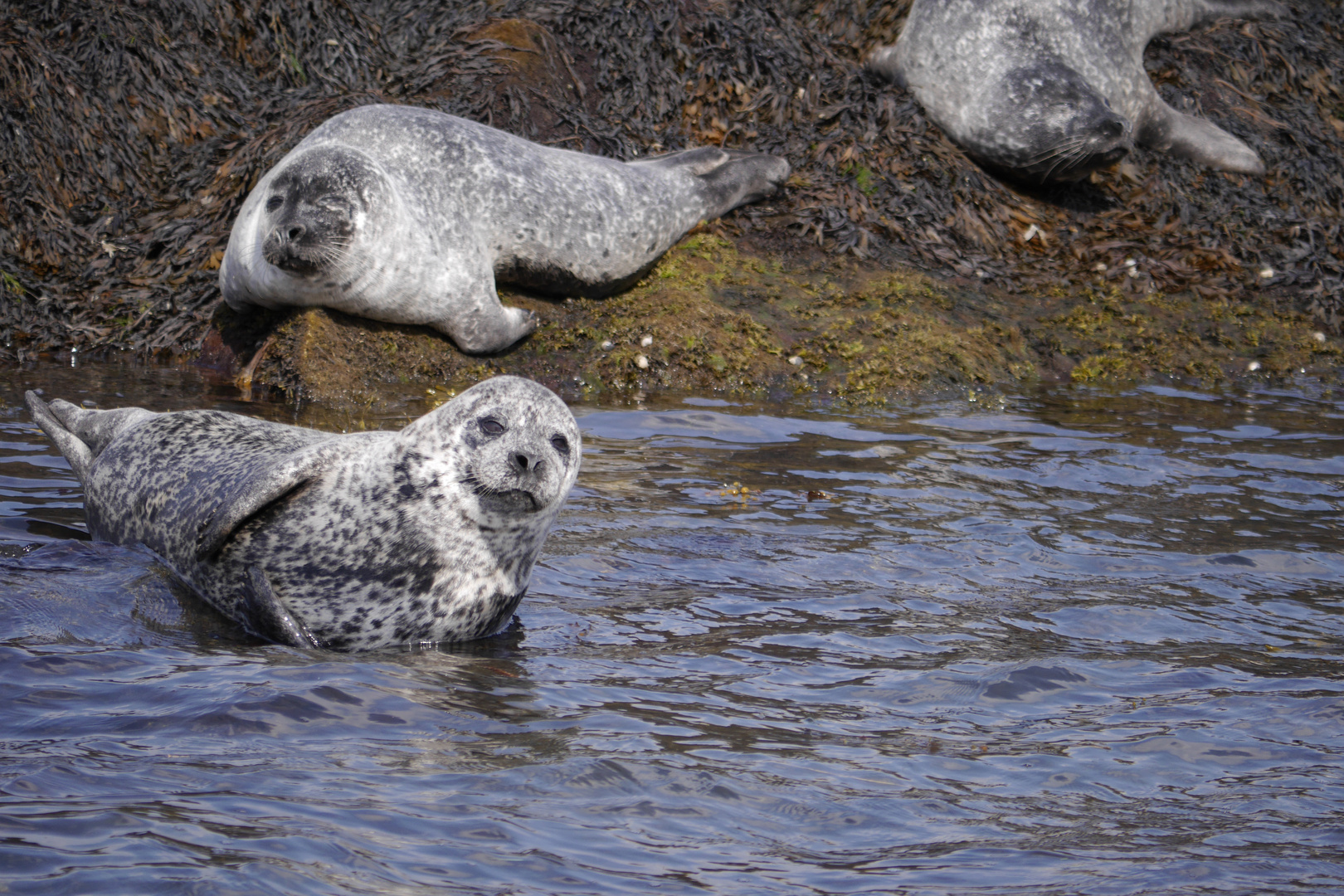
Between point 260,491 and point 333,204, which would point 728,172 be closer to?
point 333,204

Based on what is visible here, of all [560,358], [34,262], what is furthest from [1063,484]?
[34,262]

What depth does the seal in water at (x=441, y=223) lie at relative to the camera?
712 centimetres

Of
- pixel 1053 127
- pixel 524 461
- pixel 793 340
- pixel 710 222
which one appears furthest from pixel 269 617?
pixel 1053 127

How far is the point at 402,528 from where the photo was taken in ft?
13.1

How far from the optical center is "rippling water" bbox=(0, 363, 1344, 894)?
2.55m

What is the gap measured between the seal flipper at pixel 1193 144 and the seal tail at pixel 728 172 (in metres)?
3.11

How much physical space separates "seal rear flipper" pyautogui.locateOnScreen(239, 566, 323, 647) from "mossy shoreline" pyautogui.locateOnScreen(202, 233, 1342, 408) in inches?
122

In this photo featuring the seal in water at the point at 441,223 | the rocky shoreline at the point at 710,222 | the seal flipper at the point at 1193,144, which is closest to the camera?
the seal in water at the point at 441,223

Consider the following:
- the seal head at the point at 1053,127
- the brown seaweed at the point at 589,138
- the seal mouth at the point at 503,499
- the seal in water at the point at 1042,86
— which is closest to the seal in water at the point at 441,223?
the brown seaweed at the point at 589,138

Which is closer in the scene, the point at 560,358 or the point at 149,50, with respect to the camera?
the point at 560,358

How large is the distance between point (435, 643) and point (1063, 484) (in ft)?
10.5

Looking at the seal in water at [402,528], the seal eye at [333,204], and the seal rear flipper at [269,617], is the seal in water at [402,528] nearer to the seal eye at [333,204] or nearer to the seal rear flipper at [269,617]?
the seal rear flipper at [269,617]

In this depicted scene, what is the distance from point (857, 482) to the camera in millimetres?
5969

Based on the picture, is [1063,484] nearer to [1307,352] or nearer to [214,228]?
[1307,352]
